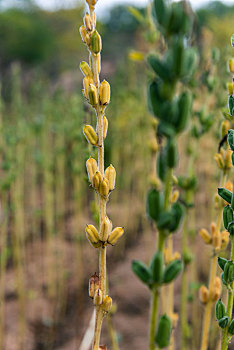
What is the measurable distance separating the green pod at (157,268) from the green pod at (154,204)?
0.04 m

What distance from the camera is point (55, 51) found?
13.7 metres

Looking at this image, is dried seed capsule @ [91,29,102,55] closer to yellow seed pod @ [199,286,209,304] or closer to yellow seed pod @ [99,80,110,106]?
yellow seed pod @ [99,80,110,106]

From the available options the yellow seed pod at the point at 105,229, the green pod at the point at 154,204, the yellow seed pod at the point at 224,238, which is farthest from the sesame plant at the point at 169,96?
the yellow seed pod at the point at 224,238

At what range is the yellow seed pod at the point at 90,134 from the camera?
19.9 inches

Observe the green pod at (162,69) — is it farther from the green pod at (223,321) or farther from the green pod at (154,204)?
the green pod at (223,321)

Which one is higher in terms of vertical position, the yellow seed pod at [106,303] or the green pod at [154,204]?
the green pod at [154,204]

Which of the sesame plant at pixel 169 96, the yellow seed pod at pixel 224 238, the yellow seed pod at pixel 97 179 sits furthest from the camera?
the yellow seed pod at pixel 224 238

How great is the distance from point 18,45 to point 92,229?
13.7 m

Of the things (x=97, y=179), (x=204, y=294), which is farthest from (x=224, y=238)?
(x=97, y=179)

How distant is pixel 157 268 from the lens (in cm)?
34

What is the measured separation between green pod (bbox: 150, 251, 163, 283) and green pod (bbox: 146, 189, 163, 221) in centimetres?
4

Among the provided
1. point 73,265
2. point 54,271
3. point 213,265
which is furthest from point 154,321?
point 73,265

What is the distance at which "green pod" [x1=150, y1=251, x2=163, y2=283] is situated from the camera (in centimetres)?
34

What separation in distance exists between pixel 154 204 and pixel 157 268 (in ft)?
0.20
